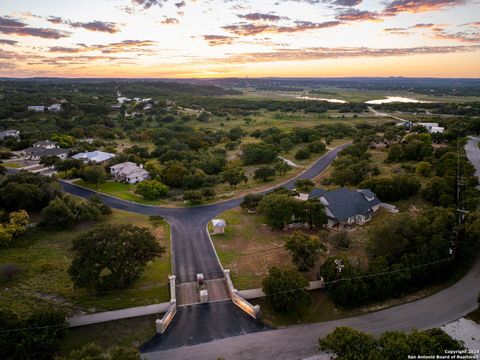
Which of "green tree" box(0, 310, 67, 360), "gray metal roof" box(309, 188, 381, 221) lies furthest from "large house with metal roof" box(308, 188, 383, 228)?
"green tree" box(0, 310, 67, 360)

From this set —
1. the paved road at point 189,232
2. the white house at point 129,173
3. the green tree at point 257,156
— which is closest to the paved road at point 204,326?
the paved road at point 189,232

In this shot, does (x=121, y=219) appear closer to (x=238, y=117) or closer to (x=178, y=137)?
(x=178, y=137)

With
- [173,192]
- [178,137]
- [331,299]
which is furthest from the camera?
[178,137]

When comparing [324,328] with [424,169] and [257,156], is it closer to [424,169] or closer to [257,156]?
[424,169]

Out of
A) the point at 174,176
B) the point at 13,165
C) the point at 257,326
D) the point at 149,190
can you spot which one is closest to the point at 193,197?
the point at 149,190

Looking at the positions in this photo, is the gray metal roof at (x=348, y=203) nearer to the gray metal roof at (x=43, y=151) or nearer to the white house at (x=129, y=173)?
the white house at (x=129, y=173)

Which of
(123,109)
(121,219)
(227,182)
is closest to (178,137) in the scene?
(227,182)
